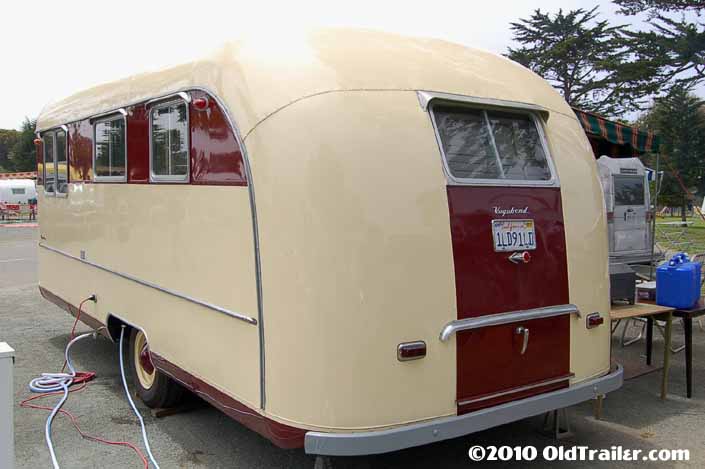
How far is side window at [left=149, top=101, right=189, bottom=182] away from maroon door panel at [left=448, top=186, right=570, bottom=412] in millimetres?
1861

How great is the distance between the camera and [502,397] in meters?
3.85

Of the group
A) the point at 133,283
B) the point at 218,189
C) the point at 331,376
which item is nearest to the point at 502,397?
the point at 331,376

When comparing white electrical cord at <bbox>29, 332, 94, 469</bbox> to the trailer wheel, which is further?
white electrical cord at <bbox>29, 332, 94, 469</bbox>

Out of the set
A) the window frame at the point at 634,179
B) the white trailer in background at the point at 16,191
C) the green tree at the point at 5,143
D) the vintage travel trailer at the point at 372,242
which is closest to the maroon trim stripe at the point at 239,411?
the vintage travel trailer at the point at 372,242

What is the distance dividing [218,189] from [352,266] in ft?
3.64

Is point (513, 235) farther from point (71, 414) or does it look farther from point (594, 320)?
point (71, 414)

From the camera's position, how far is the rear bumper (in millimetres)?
3309

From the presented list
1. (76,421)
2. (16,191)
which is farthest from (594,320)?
(16,191)

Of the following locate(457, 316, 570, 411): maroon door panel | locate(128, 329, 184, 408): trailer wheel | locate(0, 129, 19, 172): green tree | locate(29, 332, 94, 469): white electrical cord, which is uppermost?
locate(0, 129, 19, 172): green tree

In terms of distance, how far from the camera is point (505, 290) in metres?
3.86

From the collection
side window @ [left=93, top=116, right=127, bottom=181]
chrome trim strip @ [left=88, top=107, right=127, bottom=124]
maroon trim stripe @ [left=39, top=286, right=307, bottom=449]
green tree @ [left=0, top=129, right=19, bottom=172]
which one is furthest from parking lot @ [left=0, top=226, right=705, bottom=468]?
green tree @ [left=0, top=129, right=19, bottom=172]

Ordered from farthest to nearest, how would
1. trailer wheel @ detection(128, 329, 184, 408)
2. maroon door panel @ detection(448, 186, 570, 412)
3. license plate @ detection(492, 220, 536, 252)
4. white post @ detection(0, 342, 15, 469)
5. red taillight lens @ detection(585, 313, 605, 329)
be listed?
trailer wheel @ detection(128, 329, 184, 408) → red taillight lens @ detection(585, 313, 605, 329) → license plate @ detection(492, 220, 536, 252) → maroon door panel @ detection(448, 186, 570, 412) → white post @ detection(0, 342, 15, 469)

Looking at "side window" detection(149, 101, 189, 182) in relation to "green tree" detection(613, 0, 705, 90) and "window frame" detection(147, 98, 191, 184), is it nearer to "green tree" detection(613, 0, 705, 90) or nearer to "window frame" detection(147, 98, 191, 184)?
"window frame" detection(147, 98, 191, 184)

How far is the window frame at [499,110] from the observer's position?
3766 mm
